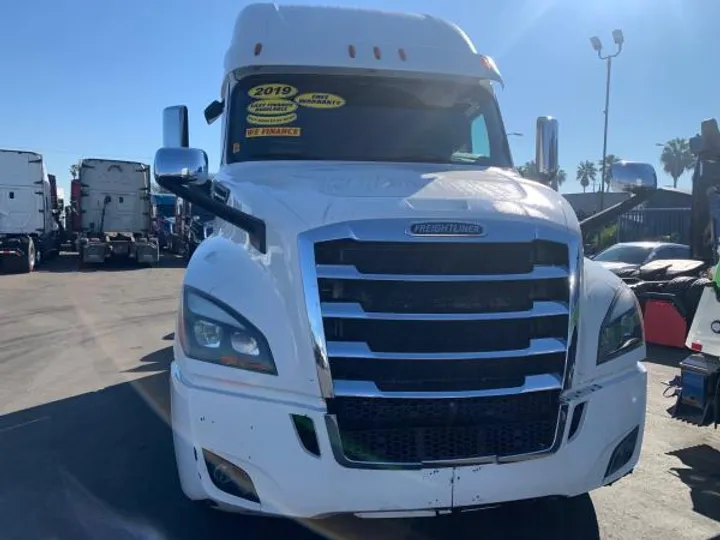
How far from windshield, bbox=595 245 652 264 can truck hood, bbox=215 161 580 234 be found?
10.7 metres

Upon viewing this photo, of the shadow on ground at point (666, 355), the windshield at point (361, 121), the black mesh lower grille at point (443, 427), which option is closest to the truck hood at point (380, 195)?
the windshield at point (361, 121)

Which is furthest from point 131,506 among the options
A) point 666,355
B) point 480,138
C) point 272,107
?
point 666,355

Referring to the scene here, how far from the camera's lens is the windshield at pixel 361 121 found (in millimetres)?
4539

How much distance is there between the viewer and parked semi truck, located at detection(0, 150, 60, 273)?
22.2 metres

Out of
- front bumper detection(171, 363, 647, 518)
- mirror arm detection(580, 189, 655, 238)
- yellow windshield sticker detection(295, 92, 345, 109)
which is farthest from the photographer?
yellow windshield sticker detection(295, 92, 345, 109)

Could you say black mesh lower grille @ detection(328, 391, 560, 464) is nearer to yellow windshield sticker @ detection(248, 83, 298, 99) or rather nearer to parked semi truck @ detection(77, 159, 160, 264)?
yellow windshield sticker @ detection(248, 83, 298, 99)

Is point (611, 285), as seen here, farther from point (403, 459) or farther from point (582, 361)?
point (403, 459)

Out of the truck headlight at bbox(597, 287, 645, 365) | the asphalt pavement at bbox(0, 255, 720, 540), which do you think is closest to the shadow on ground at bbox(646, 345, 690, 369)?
the asphalt pavement at bbox(0, 255, 720, 540)

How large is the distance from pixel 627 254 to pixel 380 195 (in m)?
12.1

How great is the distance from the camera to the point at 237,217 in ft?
11.1

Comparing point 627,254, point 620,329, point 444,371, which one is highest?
point 620,329

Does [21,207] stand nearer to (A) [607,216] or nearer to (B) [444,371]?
(A) [607,216]

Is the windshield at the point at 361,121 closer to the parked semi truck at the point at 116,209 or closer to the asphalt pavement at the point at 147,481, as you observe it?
the asphalt pavement at the point at 147,481

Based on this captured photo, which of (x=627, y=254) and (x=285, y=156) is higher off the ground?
(x=285, y=156)
